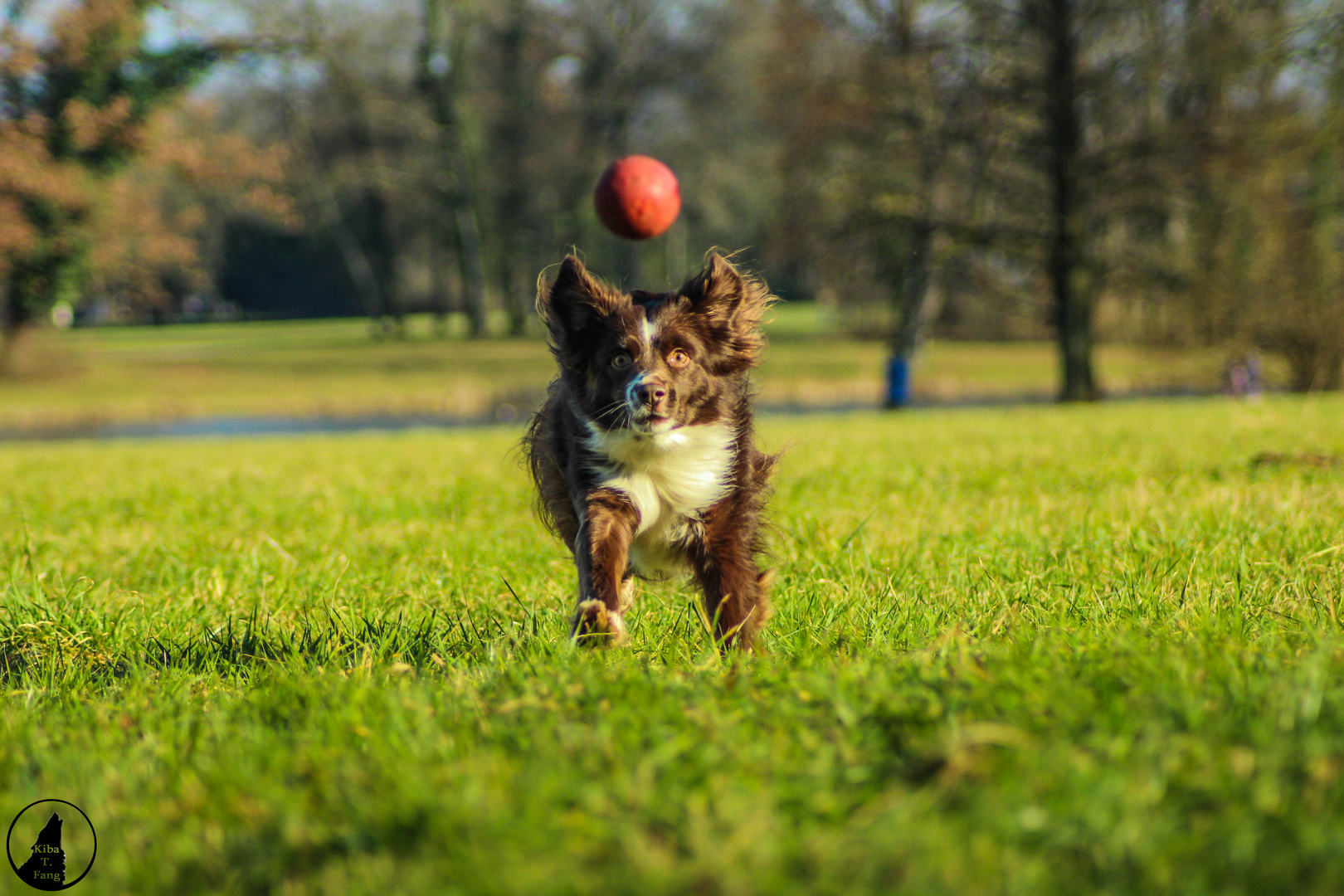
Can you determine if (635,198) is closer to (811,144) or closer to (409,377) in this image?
(811,144)

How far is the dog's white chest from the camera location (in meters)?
3.32

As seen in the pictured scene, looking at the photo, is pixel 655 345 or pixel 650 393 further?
pixel 655 345

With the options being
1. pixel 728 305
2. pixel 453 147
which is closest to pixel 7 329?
pixel 453 147

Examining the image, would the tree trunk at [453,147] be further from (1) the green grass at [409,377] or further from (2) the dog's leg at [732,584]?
(2) the dog's leg at [732,584]

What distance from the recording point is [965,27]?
16.8m

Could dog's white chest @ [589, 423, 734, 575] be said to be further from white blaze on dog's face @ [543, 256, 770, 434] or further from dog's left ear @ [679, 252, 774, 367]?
dog's left ear @ [679, 252, 774, 367]

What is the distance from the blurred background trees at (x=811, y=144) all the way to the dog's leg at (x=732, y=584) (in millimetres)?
7981

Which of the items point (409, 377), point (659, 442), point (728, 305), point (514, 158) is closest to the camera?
point (659, 442)

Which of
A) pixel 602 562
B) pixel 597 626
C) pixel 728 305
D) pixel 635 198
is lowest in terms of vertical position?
pixel 597 626

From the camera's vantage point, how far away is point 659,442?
3314mm

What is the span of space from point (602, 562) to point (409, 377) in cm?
2825

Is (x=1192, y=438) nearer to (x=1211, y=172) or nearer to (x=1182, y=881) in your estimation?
(x=1182, y=881)

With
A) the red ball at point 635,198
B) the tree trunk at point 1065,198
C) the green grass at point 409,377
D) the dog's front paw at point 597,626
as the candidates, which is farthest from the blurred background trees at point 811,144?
the dog's front paw at point 597,626

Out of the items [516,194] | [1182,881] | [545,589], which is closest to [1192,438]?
[545,589]
